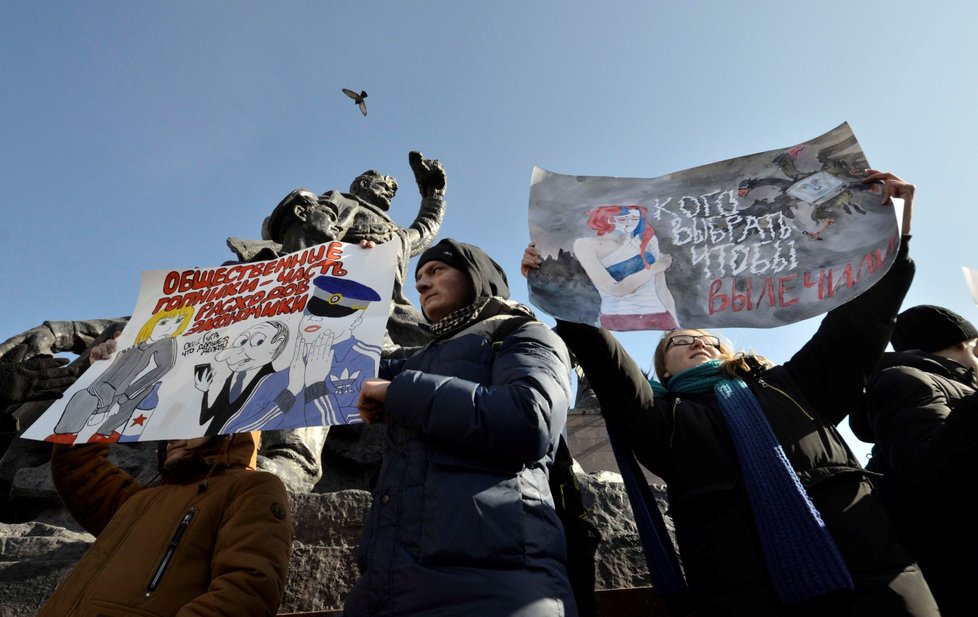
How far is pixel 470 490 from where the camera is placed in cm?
183

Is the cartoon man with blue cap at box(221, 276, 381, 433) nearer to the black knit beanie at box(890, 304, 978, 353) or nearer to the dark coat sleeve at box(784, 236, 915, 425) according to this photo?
the dark coat sleeve at box(784, 236, 915, 425)

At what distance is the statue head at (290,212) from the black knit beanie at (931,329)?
5.92m

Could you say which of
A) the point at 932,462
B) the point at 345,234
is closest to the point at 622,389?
the point at 932,462

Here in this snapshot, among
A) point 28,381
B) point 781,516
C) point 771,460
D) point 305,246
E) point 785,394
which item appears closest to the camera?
point 781,516

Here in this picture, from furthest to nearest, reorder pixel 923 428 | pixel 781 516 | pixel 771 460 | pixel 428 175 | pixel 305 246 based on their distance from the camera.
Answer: pixel 428 175 → pixel 305 246 → pixel 923 428 → pixel 771 460 → pixel 781 516

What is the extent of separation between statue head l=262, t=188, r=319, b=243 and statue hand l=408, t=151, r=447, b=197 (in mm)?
1549

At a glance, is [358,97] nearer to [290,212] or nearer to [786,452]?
[290,212]

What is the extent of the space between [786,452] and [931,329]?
1324 millimetres

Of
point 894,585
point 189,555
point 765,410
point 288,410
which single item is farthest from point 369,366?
point 894,585

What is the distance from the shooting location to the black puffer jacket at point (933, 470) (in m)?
2.19

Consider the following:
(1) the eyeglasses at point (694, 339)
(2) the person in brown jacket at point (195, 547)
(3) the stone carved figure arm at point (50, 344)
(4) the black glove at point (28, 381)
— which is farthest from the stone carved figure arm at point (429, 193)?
(2) the person in brown jacket at point (195, 547)

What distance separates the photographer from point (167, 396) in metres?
2.77

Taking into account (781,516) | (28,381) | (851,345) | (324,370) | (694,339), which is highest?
(28,381)

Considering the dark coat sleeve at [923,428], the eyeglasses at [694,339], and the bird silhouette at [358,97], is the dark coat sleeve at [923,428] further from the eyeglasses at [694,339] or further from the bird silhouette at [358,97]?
the bird silhouette at [358,97]
